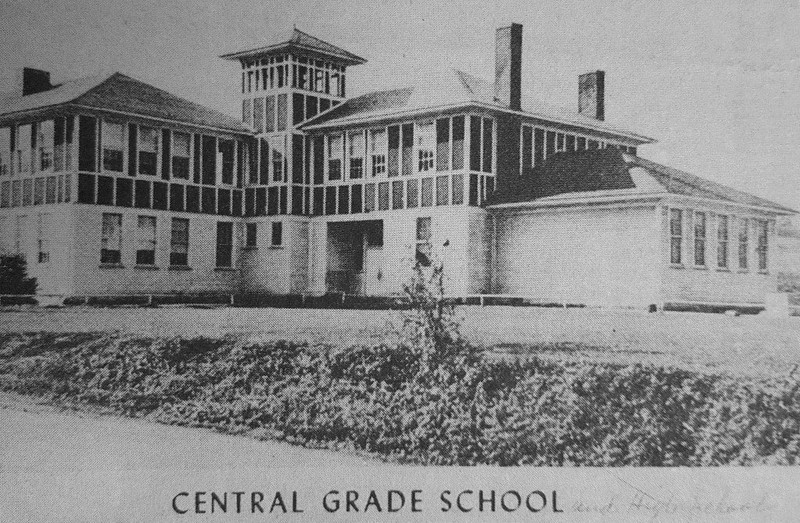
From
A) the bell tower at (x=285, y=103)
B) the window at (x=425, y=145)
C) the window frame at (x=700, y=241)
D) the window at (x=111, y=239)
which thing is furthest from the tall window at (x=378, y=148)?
the window frame at (x=700, y=241)

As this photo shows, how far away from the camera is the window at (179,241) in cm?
811

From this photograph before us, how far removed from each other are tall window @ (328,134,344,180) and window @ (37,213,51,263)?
2.71 m

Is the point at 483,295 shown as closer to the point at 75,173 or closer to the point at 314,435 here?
the point at 314,435

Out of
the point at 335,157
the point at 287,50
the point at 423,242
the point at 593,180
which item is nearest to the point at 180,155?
the point at 335,157

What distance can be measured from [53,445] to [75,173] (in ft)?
9.58

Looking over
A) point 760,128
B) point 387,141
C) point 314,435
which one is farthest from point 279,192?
point 760,128

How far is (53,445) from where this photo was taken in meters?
5.74

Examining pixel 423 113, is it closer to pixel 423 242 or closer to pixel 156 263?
pixel 423 242

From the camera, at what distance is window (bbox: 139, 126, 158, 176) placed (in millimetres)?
8594

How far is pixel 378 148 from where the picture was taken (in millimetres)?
9273

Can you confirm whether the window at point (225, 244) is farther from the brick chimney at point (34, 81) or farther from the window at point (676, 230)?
the window at point (676, 230)

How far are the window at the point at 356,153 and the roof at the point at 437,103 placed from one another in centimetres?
39

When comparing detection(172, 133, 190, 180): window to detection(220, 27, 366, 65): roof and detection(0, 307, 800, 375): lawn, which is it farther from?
detection(220, 27, 366, 65): roof

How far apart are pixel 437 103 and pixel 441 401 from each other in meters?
3.57
